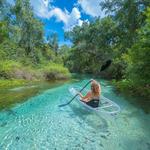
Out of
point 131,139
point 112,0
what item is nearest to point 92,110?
point 131,139

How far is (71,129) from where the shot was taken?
11125 millimetres

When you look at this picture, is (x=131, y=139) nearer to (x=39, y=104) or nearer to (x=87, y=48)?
(x=39, y=104)

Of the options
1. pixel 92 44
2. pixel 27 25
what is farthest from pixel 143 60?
pixel 92 44

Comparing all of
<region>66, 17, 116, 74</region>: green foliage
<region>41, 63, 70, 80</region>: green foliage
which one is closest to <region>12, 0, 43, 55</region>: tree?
<region>66, 17, 116, 74</region>: green foliage

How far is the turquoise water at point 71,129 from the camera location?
9.08 meters

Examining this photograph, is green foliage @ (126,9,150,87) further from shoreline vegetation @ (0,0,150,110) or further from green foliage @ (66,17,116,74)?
green foliage @ (66,17,116,74)

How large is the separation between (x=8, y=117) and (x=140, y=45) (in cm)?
991

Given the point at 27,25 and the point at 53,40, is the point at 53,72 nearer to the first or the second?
the point at 27,25

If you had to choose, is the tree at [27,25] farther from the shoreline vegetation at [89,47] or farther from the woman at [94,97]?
the woman at [94,97]

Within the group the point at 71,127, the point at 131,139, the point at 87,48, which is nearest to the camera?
the point at 131,139

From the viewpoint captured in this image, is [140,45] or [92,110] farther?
[140,45]

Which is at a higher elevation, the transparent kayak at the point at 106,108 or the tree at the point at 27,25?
the tree at the point at 27,25

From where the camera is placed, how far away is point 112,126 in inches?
453

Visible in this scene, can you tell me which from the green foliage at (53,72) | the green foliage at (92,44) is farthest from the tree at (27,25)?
the green foliage at (53,72)
